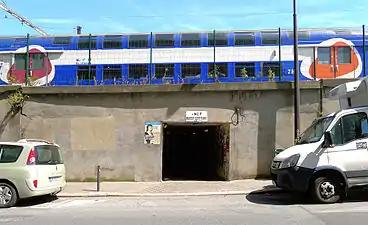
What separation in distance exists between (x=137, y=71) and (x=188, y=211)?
11717mm

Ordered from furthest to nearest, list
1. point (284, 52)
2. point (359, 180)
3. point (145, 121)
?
point (284, 52)
point (145, 121)
point (359, 180)

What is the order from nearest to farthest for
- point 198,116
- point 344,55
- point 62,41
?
1. point 198,116
2. point 344,55
3. point 62,41

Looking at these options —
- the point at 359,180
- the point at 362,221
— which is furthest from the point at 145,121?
the point at 362,221

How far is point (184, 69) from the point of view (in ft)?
67.6

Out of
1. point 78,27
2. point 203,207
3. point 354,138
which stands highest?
point 78,27

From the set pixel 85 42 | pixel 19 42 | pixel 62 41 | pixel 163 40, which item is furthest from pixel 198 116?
pixel 19 42

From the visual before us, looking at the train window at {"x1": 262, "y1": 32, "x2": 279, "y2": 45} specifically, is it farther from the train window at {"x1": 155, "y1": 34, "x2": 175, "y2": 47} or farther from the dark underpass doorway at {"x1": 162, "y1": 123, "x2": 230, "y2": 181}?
the dark underpass doorway at {"x1": 162, "y1": 123, "x2": 230, "y2": 181}

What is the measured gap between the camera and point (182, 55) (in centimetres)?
2088

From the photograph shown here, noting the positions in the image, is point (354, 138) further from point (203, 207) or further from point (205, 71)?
point (205, 71)

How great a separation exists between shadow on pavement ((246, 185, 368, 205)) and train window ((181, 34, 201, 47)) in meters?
10.2

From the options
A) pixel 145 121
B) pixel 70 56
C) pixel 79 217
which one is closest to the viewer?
pixel 79 217

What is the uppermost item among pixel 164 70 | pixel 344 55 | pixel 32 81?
pixel 344 55

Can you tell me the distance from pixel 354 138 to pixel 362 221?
9.00 feet

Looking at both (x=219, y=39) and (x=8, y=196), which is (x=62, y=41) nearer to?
(x=219, y=39)
